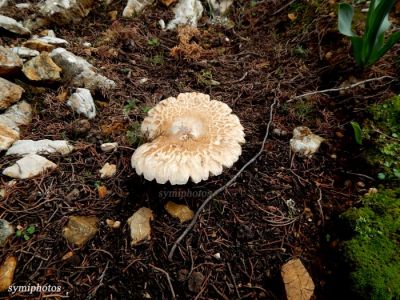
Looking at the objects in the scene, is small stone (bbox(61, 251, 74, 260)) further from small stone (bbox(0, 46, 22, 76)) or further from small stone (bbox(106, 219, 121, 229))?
small stone (bbox(0, 46, 22, 76))

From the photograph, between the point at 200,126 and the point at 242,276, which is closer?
the point at 242,276

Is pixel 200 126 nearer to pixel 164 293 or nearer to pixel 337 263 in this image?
pixel 164 293

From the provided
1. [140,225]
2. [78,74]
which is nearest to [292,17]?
[78,74]

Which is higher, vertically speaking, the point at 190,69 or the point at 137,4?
the point at 137,4

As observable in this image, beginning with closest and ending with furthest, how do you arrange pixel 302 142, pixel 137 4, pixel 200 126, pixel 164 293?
1. pixel 164 293
2. pixel 200 126
3. pixel 302 142
4. pixel 137 4

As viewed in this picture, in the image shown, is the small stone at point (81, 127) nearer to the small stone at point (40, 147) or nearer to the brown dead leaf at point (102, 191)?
the small stone at point (40, 147)

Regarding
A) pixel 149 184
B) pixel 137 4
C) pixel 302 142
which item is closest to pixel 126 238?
pixel 149 184

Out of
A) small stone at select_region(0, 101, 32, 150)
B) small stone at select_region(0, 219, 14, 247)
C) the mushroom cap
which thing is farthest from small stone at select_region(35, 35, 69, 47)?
small stone at select_region(0, 219, 14, 247)

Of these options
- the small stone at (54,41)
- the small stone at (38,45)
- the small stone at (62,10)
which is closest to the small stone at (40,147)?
the small stone at (38,45)
